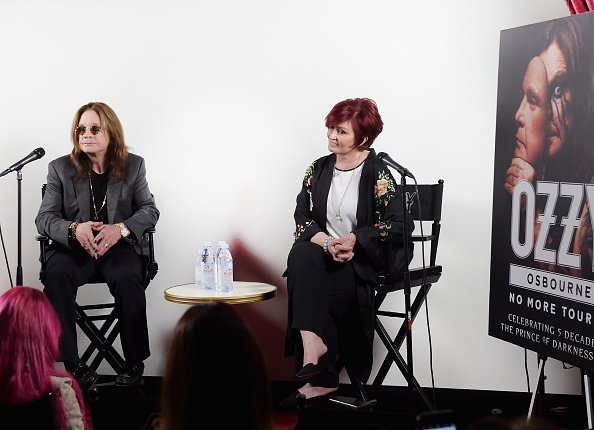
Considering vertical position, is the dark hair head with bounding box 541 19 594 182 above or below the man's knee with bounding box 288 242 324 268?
above

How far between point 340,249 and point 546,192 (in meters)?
0.92

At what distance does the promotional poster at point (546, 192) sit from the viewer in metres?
3.01

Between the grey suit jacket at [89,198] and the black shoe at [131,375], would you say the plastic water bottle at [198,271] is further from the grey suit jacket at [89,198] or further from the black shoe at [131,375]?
the black shoe at [131,375]

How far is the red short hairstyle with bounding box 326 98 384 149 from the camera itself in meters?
3.88

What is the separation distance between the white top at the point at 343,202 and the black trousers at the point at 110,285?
974 mm

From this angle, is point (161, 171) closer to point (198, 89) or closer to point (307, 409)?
point (198, 89)

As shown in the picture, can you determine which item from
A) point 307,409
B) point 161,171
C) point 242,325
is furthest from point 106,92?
point 242,325

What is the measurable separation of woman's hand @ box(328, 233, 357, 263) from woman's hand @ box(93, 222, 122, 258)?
3.45ft

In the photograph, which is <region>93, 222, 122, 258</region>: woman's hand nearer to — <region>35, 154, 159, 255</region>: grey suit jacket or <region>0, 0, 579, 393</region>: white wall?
<region>35, 154, 159, 255</region>: grey suit jacket

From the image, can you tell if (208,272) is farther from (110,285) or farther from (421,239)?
(421,239)

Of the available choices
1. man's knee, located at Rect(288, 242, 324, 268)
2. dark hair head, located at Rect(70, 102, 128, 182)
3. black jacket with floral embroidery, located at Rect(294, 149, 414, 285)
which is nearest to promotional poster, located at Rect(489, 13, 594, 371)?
black jacket with floral embroidery, located at Rect(294, 149, 414, 285)

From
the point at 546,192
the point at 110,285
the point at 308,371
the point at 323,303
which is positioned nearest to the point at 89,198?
the point at 110,285

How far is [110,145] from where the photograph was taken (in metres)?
4.21

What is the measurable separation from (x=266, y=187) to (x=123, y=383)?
4.06ft
